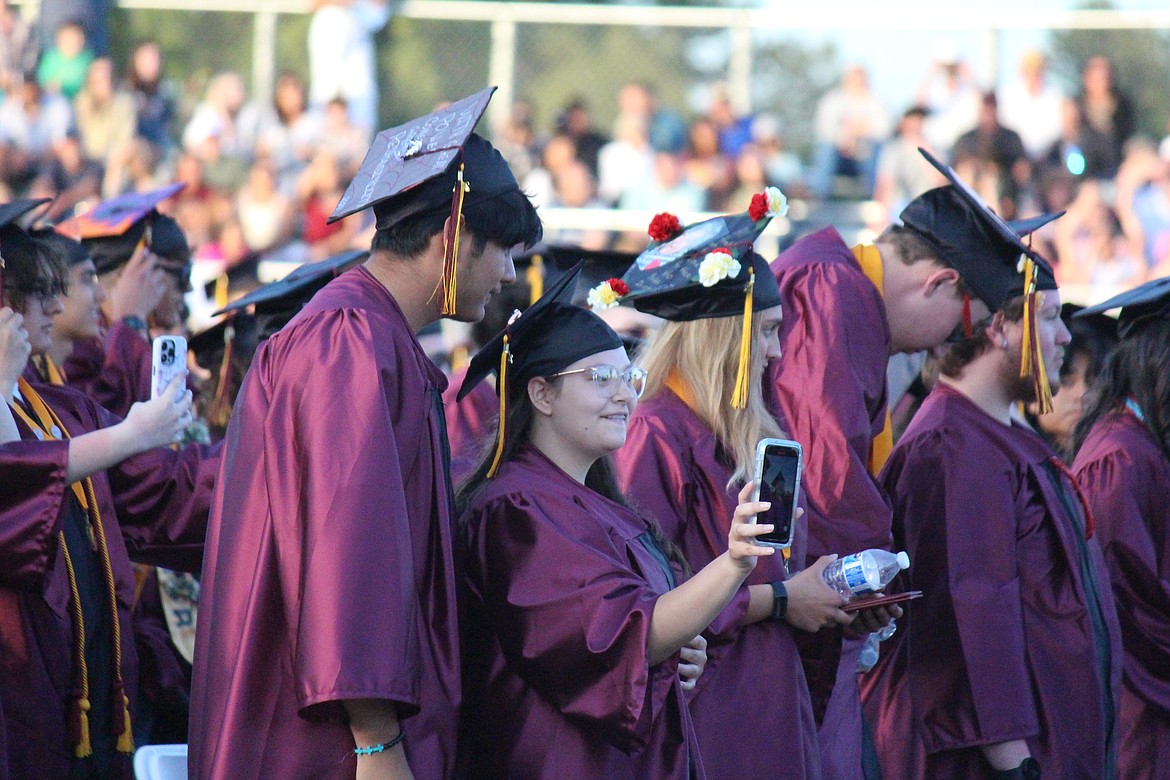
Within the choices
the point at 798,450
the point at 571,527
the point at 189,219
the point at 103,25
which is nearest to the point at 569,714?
the point at 571,527

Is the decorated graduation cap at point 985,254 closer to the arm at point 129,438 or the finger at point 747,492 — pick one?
the finger at point 747,492

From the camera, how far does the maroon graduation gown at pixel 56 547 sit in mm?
3670

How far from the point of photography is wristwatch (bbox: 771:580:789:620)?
4.13 m

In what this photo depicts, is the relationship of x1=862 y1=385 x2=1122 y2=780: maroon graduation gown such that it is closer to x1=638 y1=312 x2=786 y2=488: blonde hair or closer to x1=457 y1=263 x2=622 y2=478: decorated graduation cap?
x1=638 y1=312 x2=786 y2=488: blonde hair

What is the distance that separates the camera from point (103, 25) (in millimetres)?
12859

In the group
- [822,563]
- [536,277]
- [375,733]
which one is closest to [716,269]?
[822,563]

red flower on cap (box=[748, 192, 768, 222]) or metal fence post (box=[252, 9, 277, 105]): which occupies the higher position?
red flower on cap (box=[748, 192, 768, 222])

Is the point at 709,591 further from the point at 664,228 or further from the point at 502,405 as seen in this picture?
the point at 664,228

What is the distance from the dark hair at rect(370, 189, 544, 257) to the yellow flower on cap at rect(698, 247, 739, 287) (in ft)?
3.15

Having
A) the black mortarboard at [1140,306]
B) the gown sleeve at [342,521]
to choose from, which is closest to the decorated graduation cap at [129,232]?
the gown sleeve at [342,521]

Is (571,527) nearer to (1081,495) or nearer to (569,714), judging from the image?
(569,714)

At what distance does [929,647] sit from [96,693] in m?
2.43

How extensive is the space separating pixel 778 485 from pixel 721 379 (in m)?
1.02

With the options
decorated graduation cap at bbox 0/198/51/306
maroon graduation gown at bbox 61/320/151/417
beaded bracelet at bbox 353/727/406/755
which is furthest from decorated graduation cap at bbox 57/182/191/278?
beaded bracelet at bbox 353/727/406/755
